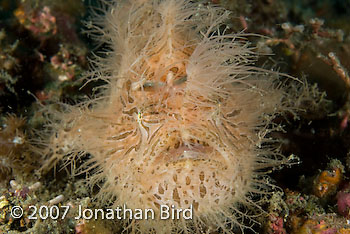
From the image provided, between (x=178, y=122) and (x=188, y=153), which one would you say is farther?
(x=178, y=122)

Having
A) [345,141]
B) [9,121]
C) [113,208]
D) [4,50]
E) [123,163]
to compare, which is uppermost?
[4,50]

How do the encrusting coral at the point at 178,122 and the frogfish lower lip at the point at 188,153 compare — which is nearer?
the frogfish lower lip at the point at 188,153

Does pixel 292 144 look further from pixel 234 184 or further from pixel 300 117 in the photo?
pixel 234 184

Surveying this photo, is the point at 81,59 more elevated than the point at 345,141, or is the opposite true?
the point at 81,59

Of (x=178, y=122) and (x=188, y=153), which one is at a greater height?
(x=178, y=122)

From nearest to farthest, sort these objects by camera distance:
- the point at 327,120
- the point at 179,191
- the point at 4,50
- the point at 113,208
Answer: the point at 179,191 < the point at 113,208 < the point at 327,120 < the point at 4,50

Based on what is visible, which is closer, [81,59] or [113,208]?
[113,208]

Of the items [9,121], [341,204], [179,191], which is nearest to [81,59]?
[9,121]

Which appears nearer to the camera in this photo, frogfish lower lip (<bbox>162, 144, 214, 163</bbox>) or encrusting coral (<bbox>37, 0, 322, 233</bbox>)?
frogfish lower lip (<bbox>162, 144, 214, 163</bbox>)
